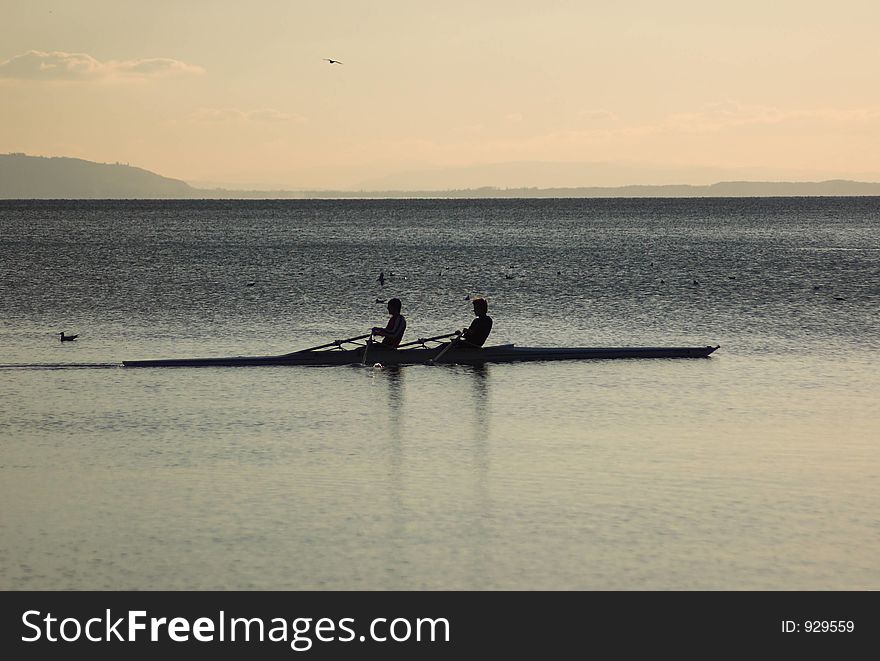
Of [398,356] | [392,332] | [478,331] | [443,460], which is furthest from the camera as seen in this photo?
[478,331]

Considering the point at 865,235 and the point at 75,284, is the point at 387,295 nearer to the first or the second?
the point at 75,284

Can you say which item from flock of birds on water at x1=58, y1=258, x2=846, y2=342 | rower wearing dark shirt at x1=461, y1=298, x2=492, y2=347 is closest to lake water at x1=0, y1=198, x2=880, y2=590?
flock of birds on water at x1=58, y1=258, x2=846, y2=342

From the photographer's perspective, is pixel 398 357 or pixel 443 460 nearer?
pixel 443 460

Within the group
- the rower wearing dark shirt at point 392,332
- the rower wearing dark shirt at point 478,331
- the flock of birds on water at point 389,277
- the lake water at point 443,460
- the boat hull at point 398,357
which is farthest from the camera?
the flock of birds on water at point 389,277

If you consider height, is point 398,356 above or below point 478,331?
below

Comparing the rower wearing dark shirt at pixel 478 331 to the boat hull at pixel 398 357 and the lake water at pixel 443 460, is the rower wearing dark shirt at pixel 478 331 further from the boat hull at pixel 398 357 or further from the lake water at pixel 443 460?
the lake water at pixel 443 460

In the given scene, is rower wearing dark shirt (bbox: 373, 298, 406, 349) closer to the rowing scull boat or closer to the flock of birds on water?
the rowing scull boat

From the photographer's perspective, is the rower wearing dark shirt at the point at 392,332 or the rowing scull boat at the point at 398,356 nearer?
the rowing scull boat at the point at 398,356

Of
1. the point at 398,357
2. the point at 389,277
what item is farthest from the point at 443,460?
the point at 389,277

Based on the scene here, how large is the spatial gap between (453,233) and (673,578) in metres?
139

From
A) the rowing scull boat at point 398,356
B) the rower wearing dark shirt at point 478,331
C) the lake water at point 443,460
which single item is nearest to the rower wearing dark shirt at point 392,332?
the rowing scull boat at point 398,356

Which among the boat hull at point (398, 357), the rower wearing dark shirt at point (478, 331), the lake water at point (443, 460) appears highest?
the rower wearing dark shirt at point (478, 331)

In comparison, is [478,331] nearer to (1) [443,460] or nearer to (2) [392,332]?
(2) [392,332]

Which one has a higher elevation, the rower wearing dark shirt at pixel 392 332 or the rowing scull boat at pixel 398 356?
the rower wearing dark shirt at pixel 392 332
